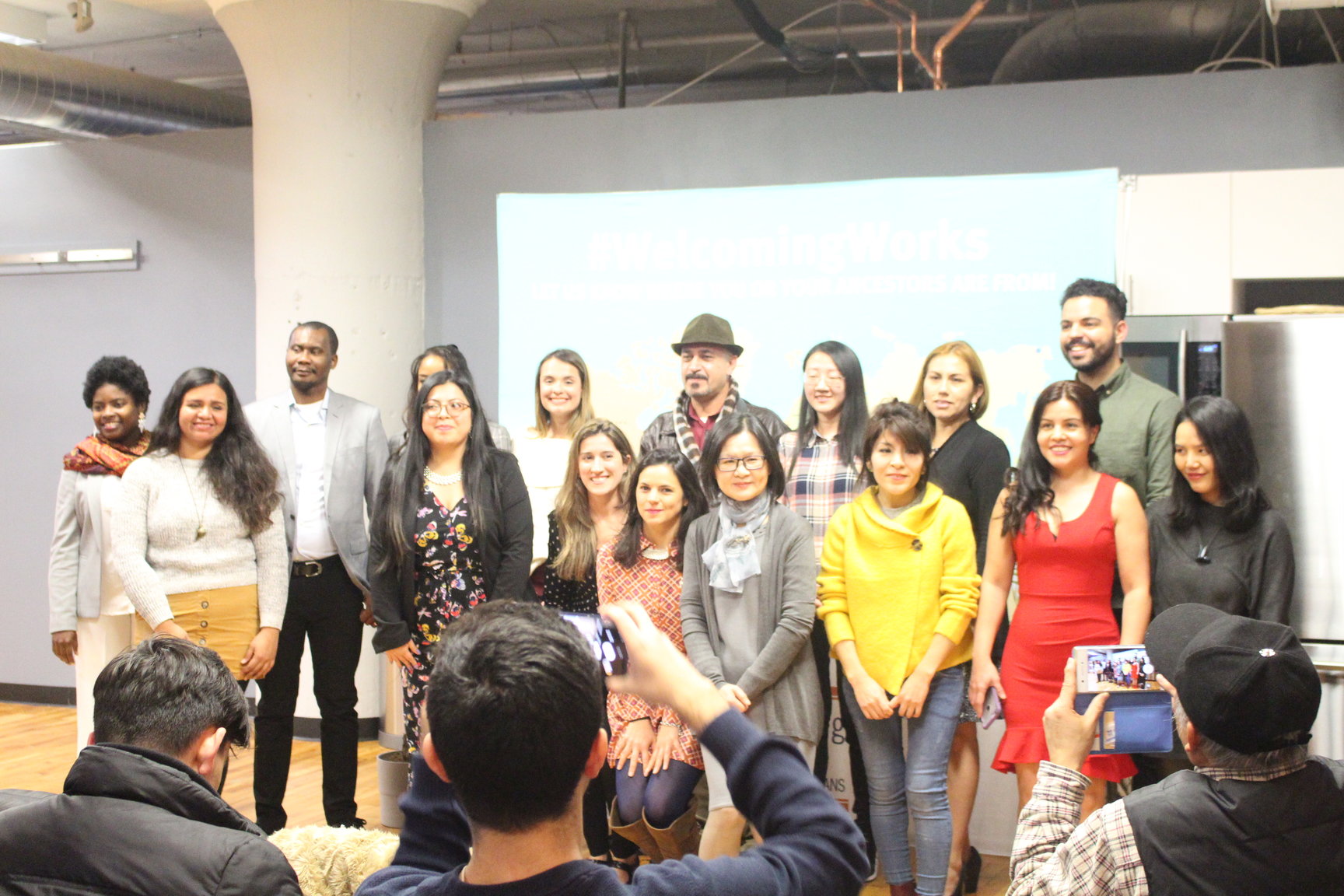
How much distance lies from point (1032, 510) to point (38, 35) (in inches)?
190

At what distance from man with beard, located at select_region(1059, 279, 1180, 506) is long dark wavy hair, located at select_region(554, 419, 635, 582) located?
1.41 m

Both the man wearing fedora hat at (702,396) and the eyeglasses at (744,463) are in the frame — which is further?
the man wearing fedora hat at (702,396)

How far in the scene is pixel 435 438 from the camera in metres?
3.68

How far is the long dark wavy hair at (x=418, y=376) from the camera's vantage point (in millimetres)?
3736

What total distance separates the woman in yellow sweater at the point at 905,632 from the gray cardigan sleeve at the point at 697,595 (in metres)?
0.34

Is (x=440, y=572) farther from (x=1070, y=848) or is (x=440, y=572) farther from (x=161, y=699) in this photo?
(x=1070, y=848)

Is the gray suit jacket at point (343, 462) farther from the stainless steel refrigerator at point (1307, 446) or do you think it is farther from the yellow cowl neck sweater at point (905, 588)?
the stainless steel refrigerator at point (1307, 446)

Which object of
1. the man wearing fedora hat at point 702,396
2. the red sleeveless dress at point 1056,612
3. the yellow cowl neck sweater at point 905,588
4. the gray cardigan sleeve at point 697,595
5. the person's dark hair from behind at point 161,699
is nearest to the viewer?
the person's dark hair from behind at point 161,699

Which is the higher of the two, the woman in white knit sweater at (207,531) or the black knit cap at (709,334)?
the black knit cap at (709,334)

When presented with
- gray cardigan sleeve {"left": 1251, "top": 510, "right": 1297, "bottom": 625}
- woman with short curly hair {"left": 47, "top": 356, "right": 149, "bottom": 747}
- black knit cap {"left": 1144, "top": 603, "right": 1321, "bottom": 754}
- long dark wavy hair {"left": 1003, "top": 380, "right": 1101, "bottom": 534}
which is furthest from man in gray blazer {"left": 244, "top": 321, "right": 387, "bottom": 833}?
black knit cap {"left": 1144, "top": 603, "right": 1321, "bottom": 754}

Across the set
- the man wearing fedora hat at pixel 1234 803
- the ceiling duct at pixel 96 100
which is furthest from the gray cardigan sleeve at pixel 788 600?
the ceiling duct at pixel 96 100

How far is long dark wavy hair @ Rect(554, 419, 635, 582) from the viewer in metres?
3.69

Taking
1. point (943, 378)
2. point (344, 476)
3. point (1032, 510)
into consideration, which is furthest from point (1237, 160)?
point (344, 476)

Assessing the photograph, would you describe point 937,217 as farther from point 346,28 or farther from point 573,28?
point 573,28
